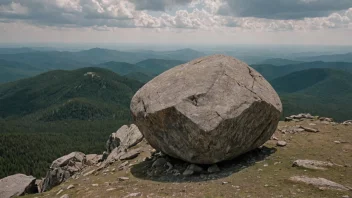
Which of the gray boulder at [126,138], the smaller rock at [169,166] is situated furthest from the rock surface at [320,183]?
the gray boulder at [126,138]

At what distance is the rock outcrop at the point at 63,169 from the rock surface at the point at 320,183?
32024 millimetres

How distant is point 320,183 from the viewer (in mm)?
21312

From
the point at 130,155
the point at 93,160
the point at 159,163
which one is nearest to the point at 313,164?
the point at 159,163

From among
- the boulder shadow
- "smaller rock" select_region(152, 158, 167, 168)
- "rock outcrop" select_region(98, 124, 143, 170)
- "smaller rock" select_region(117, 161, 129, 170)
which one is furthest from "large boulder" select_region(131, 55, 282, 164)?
"rock outcrop" select_region(98, 124, 143, 170)

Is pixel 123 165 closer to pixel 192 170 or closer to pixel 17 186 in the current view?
pixel 192 170

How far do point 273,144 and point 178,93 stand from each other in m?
15.0

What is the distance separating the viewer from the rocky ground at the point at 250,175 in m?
21.4

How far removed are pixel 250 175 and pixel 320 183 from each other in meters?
5.76

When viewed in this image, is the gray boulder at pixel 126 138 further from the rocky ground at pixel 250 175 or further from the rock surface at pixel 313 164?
the rock surface at pixel 313 164

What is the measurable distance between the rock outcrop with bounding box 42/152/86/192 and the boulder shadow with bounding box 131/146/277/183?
47.9 feet

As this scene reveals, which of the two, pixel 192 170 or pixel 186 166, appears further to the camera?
pixel 186 166

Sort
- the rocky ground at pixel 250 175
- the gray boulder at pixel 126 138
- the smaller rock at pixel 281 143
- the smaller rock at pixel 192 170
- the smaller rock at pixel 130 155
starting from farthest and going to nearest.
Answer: the gray boulder at pixel 126 138, the smaller rock at pixel 130 155, the smaller rock at pixel 281 143, the smaller rock at pixel 192 170, the rocky ground at pixel 250 175

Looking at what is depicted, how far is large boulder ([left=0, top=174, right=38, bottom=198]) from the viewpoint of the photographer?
3835 cm

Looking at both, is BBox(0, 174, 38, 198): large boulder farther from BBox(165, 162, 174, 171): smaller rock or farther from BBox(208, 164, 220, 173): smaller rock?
BBox(208, 164, 220, 173): smaller rock
